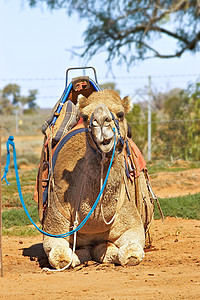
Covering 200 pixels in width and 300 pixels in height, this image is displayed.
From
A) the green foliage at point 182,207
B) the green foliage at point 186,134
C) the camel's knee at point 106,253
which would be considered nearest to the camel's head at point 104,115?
the camel's knee at point 106,253

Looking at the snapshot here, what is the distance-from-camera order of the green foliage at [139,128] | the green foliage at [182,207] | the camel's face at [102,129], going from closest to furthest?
the camel's face at [102,129]
the green foliage at [182,207]
the green foliage at [139,128]

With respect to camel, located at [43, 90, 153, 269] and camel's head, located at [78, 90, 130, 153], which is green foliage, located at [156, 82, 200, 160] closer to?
camel, located at [43, 90, 153, 269]

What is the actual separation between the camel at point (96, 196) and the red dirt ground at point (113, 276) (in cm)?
19

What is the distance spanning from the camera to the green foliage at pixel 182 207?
9.27 meters

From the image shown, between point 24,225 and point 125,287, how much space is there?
5034 mm

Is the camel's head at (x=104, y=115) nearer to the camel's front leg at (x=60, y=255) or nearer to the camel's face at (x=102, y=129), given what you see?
the camel's face at (x=102, y=129)

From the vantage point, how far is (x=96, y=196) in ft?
16.7

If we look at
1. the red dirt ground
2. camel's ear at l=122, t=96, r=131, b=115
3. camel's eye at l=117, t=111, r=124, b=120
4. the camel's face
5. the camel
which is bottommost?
the red dirt ground

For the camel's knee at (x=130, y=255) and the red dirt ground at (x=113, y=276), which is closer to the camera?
the red dirt ground at (x=113, y=276)

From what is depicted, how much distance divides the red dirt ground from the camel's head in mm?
1188

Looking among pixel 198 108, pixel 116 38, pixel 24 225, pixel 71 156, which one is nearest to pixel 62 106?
pixel 71 156

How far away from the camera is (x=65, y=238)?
568 cm

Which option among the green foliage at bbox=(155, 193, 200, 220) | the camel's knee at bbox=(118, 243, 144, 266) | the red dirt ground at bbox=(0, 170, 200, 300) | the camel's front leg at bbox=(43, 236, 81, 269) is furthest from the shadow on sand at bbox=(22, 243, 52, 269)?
the green foliage at bbox=(155, 193, 200, 220)

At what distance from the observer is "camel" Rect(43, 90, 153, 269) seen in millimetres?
4777
